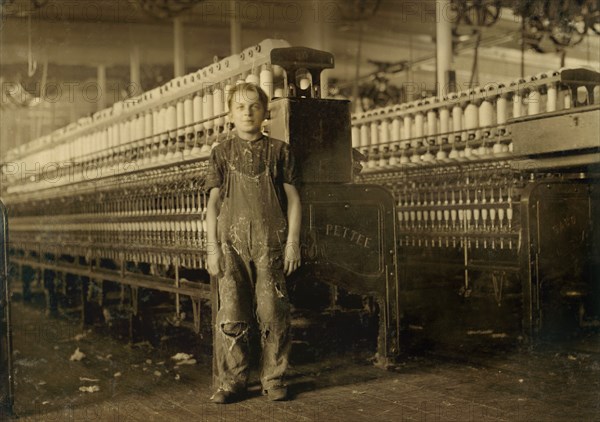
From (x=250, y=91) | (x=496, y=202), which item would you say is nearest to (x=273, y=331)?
(x=250, y=91)

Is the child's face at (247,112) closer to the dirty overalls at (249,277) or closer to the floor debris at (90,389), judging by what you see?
the dirty overalls at (249,277)

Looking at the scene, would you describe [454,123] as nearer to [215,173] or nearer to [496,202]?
[496,202]

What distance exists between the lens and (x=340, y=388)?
13.5 ft

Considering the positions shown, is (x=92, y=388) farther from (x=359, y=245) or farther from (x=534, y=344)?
(x=534, y=344)

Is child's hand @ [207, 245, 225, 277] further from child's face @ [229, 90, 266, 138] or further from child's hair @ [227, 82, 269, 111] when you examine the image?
child's hair @ [227, 82, 269, 111]

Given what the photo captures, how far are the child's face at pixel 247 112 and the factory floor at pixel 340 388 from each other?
60.4 inches

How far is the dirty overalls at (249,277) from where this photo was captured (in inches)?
152

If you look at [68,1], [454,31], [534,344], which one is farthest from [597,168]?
[68,1]

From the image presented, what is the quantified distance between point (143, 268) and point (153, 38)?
9922mm

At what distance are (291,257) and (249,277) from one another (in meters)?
0.28

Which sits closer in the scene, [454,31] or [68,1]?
[454,31]

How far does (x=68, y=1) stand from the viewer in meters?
13.3

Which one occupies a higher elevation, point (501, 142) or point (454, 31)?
point (454, 31)

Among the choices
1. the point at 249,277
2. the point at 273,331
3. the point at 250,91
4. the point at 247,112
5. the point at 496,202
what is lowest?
the point at 273,331
